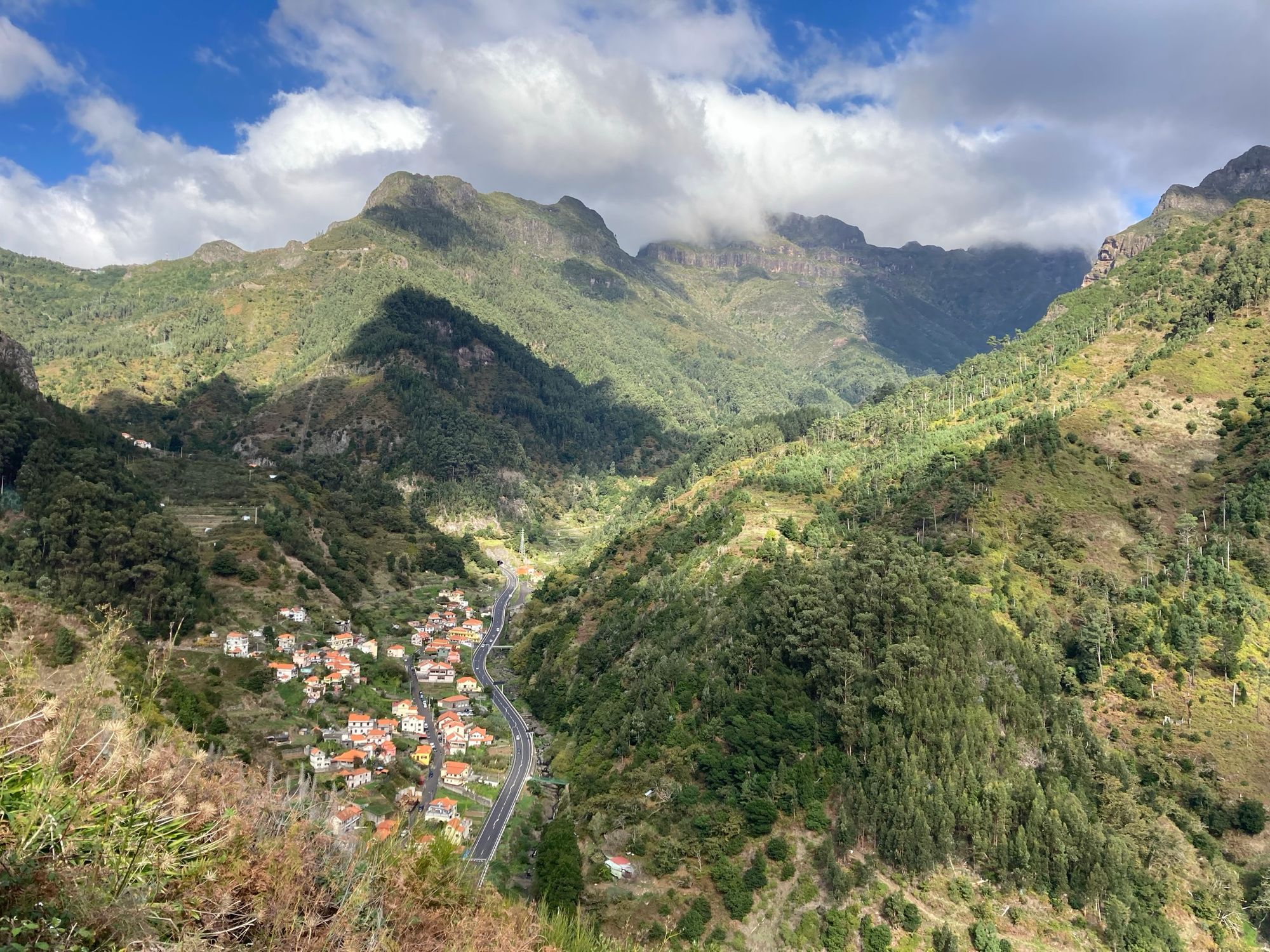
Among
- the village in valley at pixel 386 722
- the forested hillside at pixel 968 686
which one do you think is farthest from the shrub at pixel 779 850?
the village in valley at pixel 386 722

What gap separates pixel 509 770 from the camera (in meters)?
53.0

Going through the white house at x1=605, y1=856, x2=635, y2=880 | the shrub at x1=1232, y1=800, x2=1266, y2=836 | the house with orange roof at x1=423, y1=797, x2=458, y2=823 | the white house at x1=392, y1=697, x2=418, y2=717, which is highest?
the shrub at x1=1232, y1=800, x2=1266, y2=836

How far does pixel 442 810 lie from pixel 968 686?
33.3m

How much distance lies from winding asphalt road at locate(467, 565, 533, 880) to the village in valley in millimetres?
838

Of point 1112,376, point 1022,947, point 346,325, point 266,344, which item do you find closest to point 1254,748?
point 1022,947

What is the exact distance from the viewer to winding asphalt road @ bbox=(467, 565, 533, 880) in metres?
42.8

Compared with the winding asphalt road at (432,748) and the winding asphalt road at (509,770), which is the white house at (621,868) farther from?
the winding asphalt road at (432,748)

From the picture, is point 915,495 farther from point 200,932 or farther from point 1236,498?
point 200,932

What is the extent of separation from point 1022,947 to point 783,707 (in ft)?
54.6

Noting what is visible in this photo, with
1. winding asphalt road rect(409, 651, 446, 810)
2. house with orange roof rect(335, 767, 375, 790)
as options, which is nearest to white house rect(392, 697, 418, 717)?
winding asphalt road rect(409, 651, 446, 810)

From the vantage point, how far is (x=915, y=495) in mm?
66812

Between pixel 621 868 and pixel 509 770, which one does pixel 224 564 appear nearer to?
pixel 509 770

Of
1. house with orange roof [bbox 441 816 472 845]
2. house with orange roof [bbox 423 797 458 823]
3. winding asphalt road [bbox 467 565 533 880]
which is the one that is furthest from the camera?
house with orange roof [bbox 423 797 458 823]

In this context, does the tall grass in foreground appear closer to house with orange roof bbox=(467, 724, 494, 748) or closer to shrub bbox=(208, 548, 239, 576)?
house with orange roof bbox=(467, 724, 494, 748)
